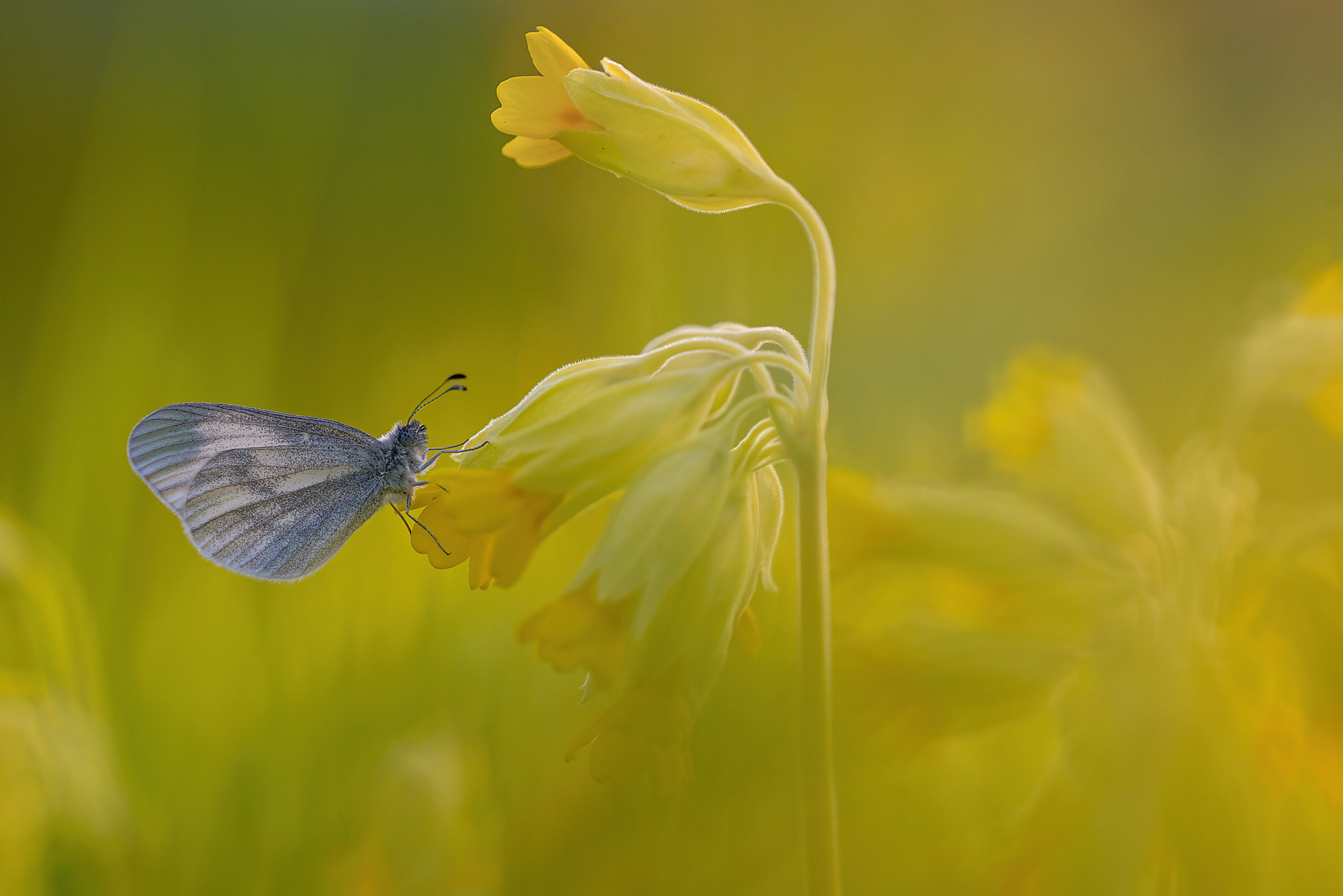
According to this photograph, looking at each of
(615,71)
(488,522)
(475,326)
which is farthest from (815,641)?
(475,326)

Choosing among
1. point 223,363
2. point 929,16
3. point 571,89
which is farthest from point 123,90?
point 929,16

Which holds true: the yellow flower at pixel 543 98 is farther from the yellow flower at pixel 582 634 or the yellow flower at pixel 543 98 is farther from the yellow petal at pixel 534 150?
the yellow flower at pixel 582 634

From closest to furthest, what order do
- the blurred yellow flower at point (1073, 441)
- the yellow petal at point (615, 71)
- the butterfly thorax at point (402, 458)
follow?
the yellow petal at point (615, 71) < the blurred yellow flower at point (1073, 441) < the butterfly thorax at point (402, 458)

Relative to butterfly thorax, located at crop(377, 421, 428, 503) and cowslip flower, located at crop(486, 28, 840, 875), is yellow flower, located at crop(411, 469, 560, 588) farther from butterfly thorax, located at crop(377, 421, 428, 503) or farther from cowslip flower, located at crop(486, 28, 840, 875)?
butterfly thorax, located at crop(377, 421, 428, 503)

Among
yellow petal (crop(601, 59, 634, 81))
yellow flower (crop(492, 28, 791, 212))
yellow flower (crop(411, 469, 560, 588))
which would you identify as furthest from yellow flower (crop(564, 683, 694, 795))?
yellow petal (crop(601, 59, 634, 81))

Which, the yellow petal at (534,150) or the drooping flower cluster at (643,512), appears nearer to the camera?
the drooping flower cluster at (643,512)

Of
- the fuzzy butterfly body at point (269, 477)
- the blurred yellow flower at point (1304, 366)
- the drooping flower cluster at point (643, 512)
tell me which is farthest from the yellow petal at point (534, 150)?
the blurred yellow flower at point (1304, 366)
